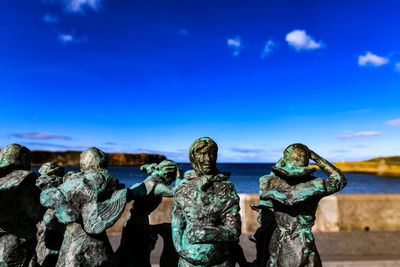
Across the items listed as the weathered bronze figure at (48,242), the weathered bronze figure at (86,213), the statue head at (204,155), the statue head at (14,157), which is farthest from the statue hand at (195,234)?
the statue head at (14,157)

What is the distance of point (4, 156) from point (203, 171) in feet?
6.24

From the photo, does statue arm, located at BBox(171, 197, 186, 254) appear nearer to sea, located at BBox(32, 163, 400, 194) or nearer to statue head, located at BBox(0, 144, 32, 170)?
statue head, located at BBox(0, 144, 32, 170)

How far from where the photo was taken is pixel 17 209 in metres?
2.52

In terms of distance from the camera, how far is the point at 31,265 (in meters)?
2.42

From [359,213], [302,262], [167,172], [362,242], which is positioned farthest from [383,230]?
[167,172]

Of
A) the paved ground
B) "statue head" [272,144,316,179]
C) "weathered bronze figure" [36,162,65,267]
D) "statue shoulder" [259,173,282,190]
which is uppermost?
"statue head" [272,144,316,179]

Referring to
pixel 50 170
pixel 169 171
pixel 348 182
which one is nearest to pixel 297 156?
pixel 169 171

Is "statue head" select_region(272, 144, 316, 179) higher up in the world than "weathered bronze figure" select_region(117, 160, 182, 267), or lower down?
higher up

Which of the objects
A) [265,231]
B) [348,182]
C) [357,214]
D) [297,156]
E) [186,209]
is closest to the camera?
[186,209]

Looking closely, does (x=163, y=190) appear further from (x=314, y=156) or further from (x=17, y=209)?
(x=314, y=156)

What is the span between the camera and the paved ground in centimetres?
430

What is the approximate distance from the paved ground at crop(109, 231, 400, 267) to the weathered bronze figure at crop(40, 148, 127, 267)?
2.35 meters

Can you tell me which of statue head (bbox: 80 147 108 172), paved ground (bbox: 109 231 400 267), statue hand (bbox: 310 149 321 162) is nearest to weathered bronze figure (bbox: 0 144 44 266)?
statue head (bbox: 80 147 108 172)

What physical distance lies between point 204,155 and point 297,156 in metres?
0.86
